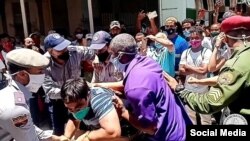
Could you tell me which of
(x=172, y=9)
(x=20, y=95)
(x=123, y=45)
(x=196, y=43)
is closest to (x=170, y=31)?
(x=196, y=43)

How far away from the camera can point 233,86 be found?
2523 millimetres

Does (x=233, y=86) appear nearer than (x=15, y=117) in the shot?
No

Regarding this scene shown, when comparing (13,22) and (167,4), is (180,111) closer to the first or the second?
(167,4)

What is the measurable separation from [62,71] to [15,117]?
2178mm

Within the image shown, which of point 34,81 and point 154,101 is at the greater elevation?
point 34,81

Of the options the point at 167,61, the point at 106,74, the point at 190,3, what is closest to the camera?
the point at 106,74

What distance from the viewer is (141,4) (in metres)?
9.07

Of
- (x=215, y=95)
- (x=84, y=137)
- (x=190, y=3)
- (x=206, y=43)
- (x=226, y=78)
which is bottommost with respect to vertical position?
(x=84, y=137)

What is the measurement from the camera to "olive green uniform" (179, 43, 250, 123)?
2.52 metres

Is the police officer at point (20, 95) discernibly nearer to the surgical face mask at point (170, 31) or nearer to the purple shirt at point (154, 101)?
the purple shirt at point (154, 101)

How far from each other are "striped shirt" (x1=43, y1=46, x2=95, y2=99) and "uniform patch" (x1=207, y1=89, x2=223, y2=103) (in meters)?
2.15

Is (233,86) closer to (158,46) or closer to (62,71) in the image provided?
(62,71)

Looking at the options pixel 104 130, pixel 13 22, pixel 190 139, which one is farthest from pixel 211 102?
pixel 13 22

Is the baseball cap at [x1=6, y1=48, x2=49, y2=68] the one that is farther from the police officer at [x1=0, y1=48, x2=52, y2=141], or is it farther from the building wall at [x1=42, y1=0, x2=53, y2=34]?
the building wall at [x1=42, y1=0, x2=53, y2=34]
